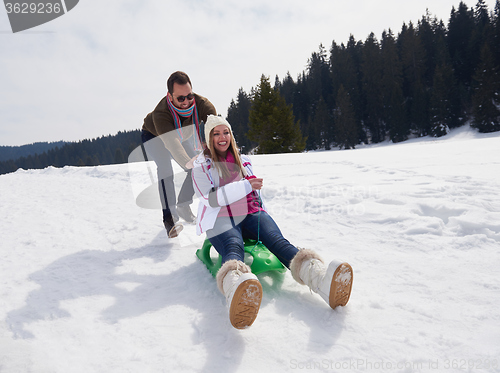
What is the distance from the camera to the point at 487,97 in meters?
29.8

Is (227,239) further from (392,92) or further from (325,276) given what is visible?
(392,92)

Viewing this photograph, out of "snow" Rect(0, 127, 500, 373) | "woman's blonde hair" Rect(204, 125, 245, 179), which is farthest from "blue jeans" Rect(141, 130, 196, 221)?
"woman's blonde hair" Rect(204, 125, 245, 179)

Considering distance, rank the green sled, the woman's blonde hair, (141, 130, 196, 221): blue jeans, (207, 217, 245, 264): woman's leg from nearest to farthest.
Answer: (207, 217, 245, 264): woman's leg
the green sled
the woman's blonde hair
(141, 130, 196, 221): blue jeans

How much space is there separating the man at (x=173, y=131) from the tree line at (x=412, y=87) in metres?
22.1

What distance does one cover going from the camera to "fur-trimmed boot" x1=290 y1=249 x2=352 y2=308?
1.89 metres

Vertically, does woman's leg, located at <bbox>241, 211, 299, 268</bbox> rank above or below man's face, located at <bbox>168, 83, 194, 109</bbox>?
below

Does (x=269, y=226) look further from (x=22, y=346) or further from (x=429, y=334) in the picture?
(x=22, y=346)

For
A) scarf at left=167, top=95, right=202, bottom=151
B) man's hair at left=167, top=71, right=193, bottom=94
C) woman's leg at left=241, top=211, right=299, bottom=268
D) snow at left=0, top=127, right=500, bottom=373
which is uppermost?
man's hair at left=167, top=71, right=193, bottom=94

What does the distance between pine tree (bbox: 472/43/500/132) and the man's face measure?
36.1 metres

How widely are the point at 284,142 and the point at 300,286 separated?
2252 cm

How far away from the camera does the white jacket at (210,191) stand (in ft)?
8.30

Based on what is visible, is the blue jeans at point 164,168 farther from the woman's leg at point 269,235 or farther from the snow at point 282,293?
the woman's leg at point 269,235

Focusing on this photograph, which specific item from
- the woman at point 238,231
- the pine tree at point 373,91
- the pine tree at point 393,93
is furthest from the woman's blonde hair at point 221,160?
the pine tree at point 373,91

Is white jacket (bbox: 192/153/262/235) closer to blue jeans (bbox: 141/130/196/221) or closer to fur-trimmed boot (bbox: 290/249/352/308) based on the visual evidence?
fur-trimmed boot (bbox: 290/249/352/308)
